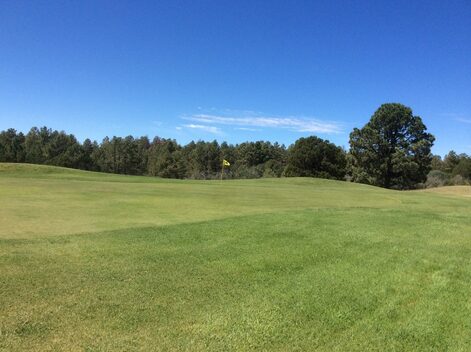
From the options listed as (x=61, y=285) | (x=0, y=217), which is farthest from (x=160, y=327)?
(x=0, y=217)

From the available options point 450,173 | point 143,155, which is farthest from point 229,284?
point 143,155

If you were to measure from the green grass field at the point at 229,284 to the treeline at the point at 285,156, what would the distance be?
1802 inches

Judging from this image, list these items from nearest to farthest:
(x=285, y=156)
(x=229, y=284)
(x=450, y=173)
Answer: (x=229, y=284)
(x=450, y=173)
(x=285, y=156)

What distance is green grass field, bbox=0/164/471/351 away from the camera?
14.8 feet

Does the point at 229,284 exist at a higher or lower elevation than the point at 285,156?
lower

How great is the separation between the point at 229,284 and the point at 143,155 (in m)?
115

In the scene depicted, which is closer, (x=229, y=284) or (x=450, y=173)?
(x=229, y=284)

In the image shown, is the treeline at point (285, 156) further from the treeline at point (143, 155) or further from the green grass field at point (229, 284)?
the green grass field at point (229, 284)

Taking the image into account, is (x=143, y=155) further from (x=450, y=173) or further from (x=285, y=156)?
(x=450, y=173)

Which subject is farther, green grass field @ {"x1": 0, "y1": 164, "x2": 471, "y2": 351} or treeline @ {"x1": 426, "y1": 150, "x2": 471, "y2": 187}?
treeline @ {"x1": 426, "y1": 150, "x2": 471, "y2": 187}

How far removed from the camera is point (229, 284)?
6035 mm

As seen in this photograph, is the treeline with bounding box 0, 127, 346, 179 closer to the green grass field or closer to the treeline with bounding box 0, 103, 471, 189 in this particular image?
the treeline with bounding box 0, 103, 471, 189

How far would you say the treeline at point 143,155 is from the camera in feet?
297

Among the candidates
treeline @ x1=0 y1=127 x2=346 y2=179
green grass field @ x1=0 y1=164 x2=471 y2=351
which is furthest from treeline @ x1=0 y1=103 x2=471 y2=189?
green grass field @ x1=0 y1=164 x2=471 y2=351
